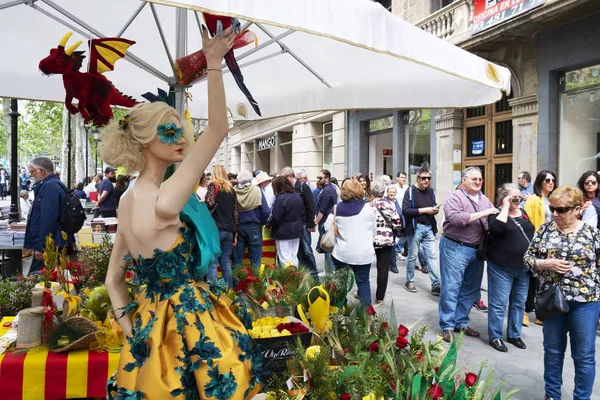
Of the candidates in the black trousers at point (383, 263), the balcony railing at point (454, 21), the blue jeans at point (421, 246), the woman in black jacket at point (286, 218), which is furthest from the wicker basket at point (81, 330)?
the balcony railing at point (454, 21)

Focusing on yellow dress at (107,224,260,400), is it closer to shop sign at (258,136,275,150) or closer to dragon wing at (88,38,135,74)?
dragon wing at (88,38,135,74)

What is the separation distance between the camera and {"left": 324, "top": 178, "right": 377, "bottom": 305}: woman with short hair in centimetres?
565

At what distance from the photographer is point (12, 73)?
432cm

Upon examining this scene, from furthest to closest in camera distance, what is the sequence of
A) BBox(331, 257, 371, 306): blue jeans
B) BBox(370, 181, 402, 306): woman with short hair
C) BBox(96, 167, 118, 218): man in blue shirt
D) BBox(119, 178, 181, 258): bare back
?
BBox(96, 167, 118, 218): man in blue shirt < BBox(370, 181, 402, 306): woman with short hair < BBox(331, 257, 371, 306): blue jeans < BBox(119, 178, 181, 258): bare back

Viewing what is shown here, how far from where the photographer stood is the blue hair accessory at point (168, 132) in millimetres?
1883

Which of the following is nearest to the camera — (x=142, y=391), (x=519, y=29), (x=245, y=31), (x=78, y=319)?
(x=142, y=391)

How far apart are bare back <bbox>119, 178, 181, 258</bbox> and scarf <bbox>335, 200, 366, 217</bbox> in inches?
156

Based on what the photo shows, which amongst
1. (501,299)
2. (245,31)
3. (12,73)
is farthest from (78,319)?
(501,299)

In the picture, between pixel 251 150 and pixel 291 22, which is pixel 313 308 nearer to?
pixel 291 22

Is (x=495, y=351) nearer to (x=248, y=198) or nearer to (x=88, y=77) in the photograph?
(x=248, y=198)

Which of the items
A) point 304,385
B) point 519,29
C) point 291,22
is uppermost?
point 519,29

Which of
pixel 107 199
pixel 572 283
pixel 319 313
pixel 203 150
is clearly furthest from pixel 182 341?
pixel 107 199

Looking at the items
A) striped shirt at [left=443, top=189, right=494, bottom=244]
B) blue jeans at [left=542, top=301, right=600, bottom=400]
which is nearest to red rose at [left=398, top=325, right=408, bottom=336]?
blue jeans at [left=542, top=301, right=600, bottom=400]

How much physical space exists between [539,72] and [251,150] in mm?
21986
